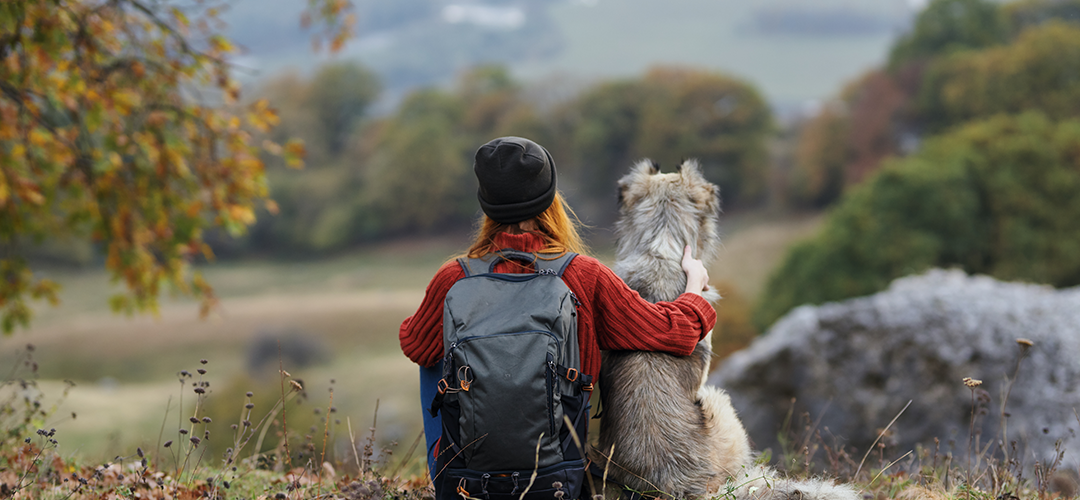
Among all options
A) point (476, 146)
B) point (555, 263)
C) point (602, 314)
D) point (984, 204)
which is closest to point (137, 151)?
point (555, 263)

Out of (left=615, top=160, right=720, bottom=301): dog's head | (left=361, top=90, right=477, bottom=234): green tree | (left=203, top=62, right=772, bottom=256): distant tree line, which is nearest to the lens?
(left=615, top=160, right=720, bottom=301): dog's head

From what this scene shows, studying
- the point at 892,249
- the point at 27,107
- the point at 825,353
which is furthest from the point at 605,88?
the point at 27,107

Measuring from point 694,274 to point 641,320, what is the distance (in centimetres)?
50

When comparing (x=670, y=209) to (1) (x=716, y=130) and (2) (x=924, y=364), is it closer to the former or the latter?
(2) (x=924, y=364)

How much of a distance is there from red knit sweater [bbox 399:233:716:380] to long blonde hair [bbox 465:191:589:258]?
0.05 metres

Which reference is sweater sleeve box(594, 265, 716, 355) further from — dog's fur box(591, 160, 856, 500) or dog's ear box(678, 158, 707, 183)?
dog's ear box(678, 158, 707, 183)

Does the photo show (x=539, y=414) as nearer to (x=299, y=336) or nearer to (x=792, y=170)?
(x=299, y=336)

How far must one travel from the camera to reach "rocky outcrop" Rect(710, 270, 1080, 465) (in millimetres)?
7055

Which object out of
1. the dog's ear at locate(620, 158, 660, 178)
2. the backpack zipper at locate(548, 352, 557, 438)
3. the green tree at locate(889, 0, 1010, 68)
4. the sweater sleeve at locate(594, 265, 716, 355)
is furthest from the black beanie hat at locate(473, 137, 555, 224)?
the green tree at locate(889, 0, 1010, 68)

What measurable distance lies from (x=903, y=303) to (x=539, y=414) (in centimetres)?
771

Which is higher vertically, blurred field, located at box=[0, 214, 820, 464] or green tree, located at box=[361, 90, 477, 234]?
green tree, located at box=[361, 90, 477, 234]

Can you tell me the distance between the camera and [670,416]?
312cm

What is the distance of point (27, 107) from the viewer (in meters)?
5.95

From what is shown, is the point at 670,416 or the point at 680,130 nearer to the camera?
the point at 670,416
